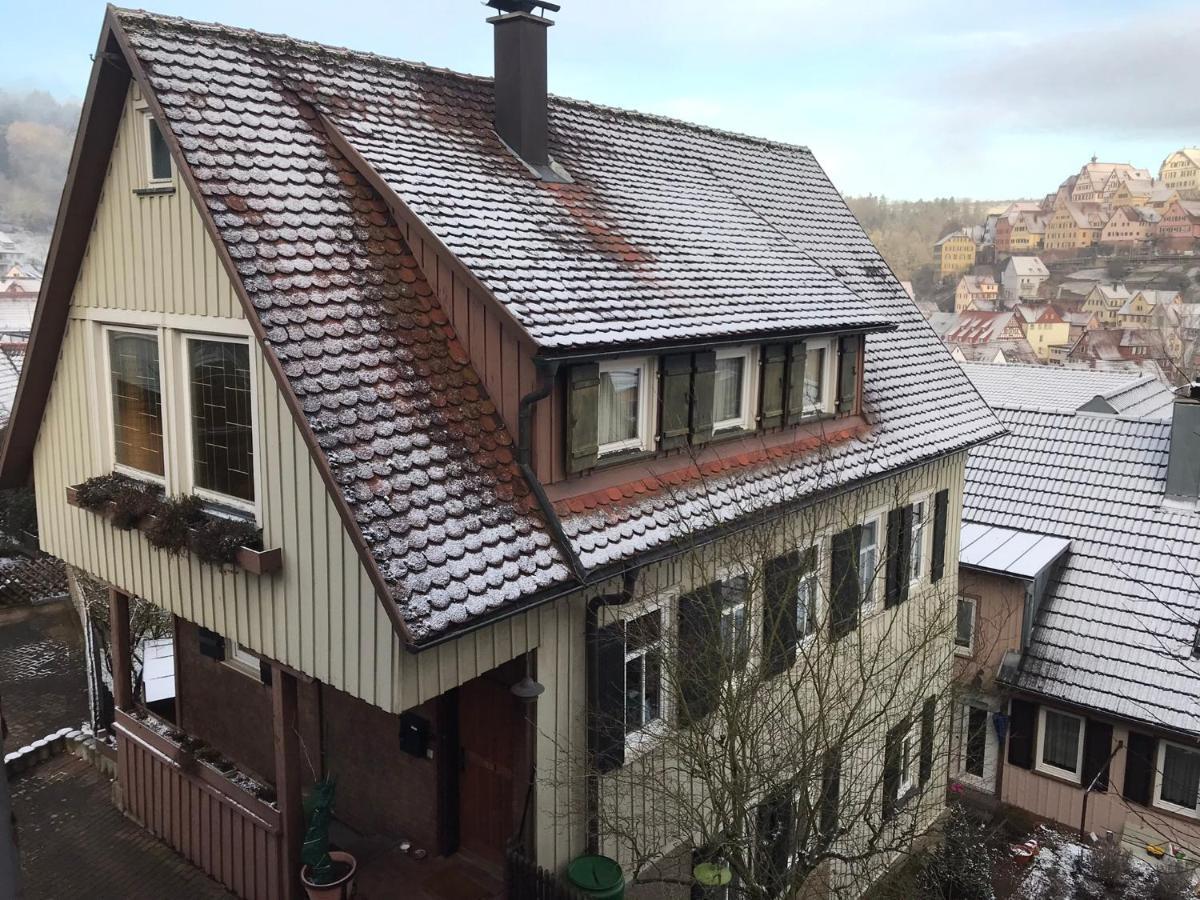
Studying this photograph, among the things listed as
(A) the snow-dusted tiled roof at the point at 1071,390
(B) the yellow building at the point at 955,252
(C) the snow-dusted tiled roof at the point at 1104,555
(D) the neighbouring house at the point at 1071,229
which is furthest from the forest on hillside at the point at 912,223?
(C) the snow-dusted tiled roof at the point at 1104,555

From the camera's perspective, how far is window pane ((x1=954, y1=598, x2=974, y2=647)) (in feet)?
58.2

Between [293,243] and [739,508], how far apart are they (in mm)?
4541

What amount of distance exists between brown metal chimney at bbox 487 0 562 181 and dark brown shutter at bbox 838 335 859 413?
385 centimetres

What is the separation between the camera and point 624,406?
28.5 feet

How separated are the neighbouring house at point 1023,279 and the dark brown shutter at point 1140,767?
325ft

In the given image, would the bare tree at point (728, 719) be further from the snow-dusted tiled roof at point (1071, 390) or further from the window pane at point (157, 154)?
the snow-dusted tiled roof at point (1071, 390)

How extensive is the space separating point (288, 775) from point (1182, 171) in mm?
171461

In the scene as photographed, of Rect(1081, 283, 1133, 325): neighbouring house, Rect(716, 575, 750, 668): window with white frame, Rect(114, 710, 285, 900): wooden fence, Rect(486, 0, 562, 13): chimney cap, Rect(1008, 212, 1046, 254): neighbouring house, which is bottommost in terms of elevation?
Rect(114, 710, 285, 900): wooden fence

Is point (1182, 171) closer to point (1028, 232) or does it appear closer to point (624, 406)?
point (1028, 232)

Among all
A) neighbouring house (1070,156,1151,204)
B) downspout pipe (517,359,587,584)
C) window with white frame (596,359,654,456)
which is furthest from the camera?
neighbouring house (1070,156,1151,204)

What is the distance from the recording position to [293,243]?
7.50m

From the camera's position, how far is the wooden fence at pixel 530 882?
7734 millimetres

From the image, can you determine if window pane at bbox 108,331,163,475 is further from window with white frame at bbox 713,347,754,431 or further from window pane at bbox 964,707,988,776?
window pane at bbox 964,707,988,776

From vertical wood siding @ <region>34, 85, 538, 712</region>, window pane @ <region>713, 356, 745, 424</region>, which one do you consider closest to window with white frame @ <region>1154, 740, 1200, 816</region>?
window pane @ <region>713, 356, 745, 424</region>
